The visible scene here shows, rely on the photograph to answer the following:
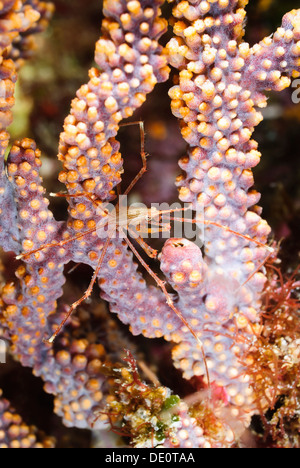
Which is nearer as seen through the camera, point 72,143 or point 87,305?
point 72,143

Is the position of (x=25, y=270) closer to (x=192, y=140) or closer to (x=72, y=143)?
(x=72, y=143)

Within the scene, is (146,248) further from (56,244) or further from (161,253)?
(56,244)

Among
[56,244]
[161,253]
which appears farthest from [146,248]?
[56,244]

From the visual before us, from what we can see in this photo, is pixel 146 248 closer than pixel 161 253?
No

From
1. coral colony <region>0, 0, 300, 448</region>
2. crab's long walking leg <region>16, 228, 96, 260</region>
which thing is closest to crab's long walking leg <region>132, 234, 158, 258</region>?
coral colony <region>0, 0, 300, 448</region>

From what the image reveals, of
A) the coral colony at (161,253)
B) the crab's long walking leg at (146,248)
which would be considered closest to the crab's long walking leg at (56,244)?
the coral colony at (161,253)

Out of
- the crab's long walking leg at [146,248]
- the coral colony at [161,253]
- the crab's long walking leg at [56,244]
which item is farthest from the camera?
the crab's long walking leg at [146,248]

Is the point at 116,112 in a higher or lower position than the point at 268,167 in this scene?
lower

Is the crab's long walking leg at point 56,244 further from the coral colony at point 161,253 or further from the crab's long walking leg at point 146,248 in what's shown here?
the crab's long walking leg at point 146,248

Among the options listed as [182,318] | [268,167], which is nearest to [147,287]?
[182,318]
